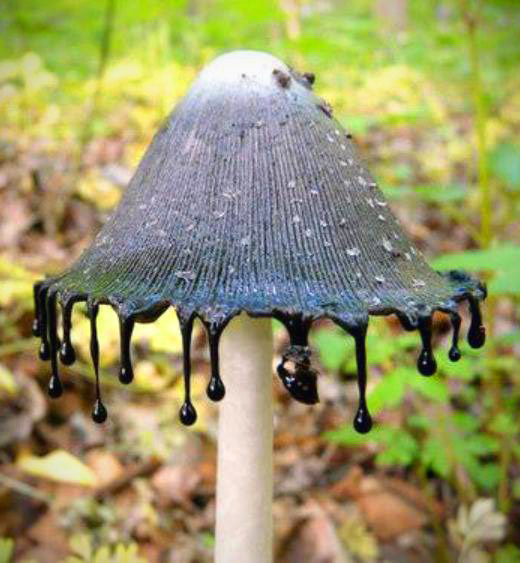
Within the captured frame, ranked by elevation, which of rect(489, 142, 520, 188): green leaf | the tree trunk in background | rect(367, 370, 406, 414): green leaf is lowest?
rect(367, 370, 406, 414): green leaf

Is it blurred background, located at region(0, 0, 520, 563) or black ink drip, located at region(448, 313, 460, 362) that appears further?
blurred background, located at region(0, 0, 520, 563)

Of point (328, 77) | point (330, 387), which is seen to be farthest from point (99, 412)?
point (328, 77)

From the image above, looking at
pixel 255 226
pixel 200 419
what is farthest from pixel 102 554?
pixel 200 419

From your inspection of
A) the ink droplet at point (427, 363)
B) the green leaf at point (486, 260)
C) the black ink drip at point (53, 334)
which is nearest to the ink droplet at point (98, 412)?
the black ink drip at point (53, 334)

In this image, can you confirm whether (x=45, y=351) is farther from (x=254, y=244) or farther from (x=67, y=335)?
(x=254, y=244)

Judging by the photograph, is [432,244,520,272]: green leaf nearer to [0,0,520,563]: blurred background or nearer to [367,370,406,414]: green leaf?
[0,0,520,563]: blurred background

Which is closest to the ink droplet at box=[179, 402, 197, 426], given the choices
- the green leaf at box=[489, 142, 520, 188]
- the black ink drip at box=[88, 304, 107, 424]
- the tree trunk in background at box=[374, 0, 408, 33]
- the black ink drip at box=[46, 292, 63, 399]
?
the black ink drip at box=[88, 304, 107, 424]

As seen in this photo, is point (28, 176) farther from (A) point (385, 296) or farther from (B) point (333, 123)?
(A) point (385, 296)

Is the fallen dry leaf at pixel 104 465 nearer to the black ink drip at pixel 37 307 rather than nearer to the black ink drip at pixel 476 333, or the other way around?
the black ink drip at pixel 37 307
